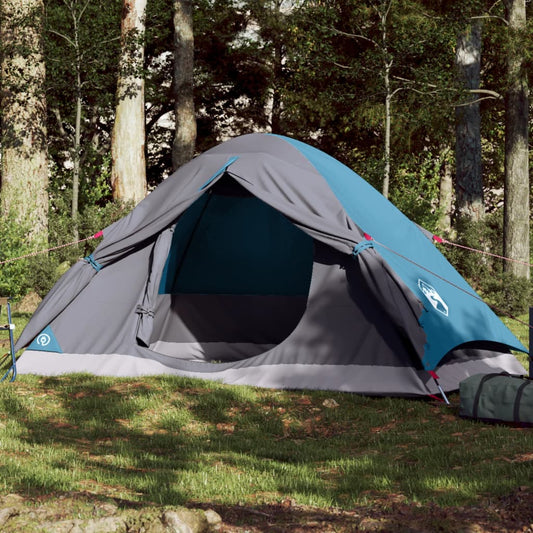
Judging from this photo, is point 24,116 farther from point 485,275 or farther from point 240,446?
point 240,446

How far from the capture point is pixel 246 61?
2612 cm

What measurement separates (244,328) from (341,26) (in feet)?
45.0

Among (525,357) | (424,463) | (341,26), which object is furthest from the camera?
(341,26)

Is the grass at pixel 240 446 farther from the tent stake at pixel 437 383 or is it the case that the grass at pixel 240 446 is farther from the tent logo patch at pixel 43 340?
the tent logo patch at pixel 43 340

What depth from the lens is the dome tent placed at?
7.65m

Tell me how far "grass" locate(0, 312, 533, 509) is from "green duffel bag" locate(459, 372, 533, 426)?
137mm

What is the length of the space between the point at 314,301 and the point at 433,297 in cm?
107

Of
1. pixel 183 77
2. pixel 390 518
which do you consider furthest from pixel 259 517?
pixel 183 77

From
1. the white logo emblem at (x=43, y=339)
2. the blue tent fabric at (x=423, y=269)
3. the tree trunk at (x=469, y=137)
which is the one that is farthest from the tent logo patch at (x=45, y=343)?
the tree trunk at (x=469, y=137)

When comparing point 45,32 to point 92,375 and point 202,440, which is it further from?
point 202,440

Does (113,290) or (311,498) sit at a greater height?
(113,290)

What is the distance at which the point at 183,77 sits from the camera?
733 inches

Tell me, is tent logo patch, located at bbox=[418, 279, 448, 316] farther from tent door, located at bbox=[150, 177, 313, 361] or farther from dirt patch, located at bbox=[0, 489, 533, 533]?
dirt patch, located at bbox=[0, 489, 533, 533]

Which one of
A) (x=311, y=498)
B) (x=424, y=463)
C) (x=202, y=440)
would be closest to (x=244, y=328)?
(x=202, y=440)
